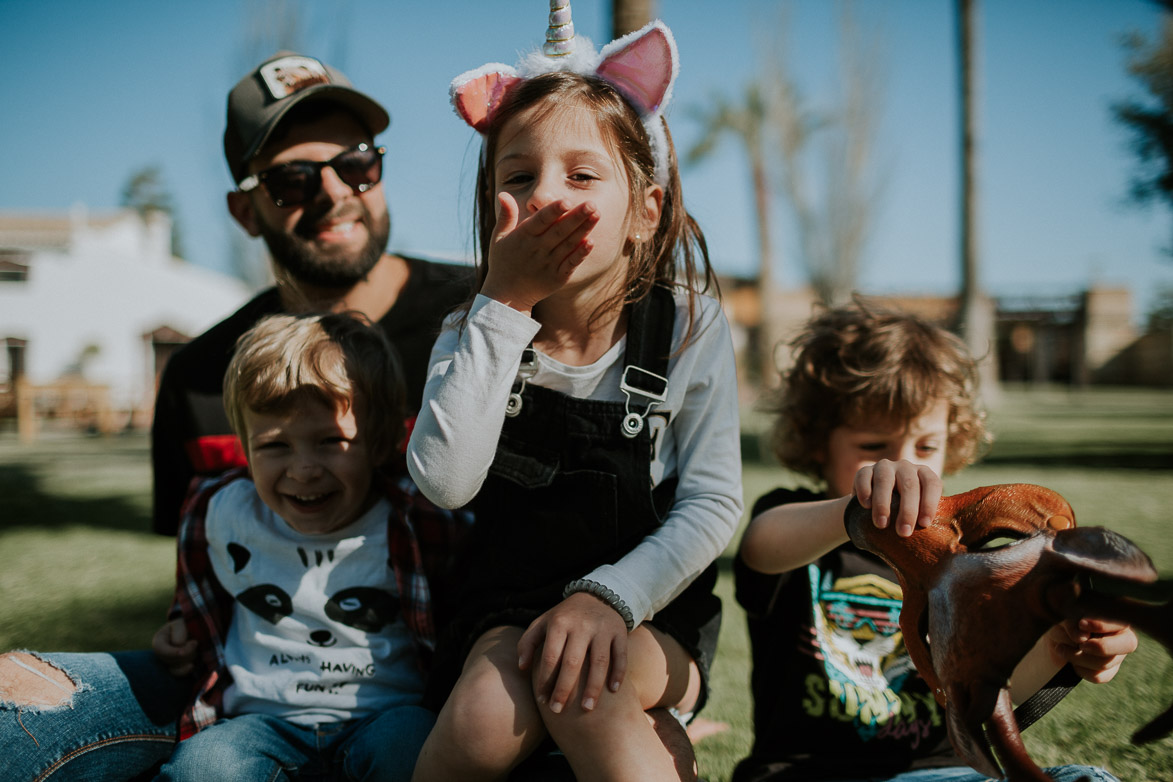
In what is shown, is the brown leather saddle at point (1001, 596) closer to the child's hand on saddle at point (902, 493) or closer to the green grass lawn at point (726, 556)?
the child's hand on saddle at point (902, 493)

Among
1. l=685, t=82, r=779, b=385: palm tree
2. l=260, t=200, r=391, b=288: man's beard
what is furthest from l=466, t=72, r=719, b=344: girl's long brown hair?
l=685, t=82, r=779, b=385: palm tree

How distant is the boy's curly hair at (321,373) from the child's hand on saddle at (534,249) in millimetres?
548

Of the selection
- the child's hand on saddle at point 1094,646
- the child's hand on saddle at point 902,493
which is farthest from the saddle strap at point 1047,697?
the child's hand on saddle at point 902,493

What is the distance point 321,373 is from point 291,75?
55.8 inches

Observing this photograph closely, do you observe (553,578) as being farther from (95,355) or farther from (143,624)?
(95,355)

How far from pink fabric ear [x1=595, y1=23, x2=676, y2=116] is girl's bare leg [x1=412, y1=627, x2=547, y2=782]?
3.81 ft

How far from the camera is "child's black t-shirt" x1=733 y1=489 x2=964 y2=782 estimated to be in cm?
164

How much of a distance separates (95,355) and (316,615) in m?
30.7

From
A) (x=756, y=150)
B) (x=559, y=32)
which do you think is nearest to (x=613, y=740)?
(x=559, y=32)

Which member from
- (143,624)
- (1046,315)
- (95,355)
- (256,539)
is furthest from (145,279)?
(1046,315)

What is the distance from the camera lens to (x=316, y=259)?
259 cm

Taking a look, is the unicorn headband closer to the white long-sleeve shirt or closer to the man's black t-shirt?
the white long-sleeve shirt

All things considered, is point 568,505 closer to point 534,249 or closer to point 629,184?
point 534,249

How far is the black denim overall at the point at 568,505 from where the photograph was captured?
151 cm
